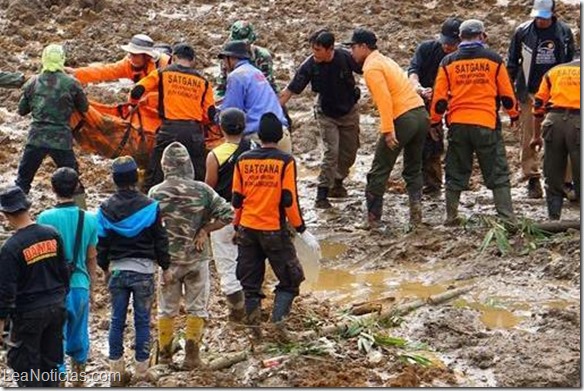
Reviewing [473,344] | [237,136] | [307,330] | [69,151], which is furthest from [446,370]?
[69,151]

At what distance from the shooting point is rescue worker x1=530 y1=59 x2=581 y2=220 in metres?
10.3

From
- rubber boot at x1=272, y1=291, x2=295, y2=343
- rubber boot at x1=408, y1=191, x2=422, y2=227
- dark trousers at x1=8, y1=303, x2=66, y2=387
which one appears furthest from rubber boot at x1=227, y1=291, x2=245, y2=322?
rubber boot at x1=408, y1=191, x2=422, y2=227

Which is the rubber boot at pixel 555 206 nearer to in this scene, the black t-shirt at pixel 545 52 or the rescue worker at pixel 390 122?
the rescue worker at pixel 390 122

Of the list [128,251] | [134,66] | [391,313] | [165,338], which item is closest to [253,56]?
[134,66]

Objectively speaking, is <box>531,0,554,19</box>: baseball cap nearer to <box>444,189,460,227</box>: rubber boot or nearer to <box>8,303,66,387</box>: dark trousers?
<box>444,189,460,227</box>: rubber boot

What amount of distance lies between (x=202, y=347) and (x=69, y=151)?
9.60ft

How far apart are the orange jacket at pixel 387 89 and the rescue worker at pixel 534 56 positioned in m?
1.71

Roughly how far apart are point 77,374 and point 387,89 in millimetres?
4068

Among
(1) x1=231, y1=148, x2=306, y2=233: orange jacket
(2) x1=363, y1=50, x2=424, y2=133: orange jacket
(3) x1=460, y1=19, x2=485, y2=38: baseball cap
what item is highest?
(3) x1=460, y1=19, x2=485, y2=38: baseball cap

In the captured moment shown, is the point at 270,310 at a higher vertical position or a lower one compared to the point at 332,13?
lower

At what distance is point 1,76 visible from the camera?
12.9 meters

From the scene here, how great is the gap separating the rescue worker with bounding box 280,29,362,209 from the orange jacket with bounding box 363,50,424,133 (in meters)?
0.79

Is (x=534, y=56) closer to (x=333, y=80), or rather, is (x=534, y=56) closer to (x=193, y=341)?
(x=333, y=80)

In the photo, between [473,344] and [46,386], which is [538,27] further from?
[46,386]
